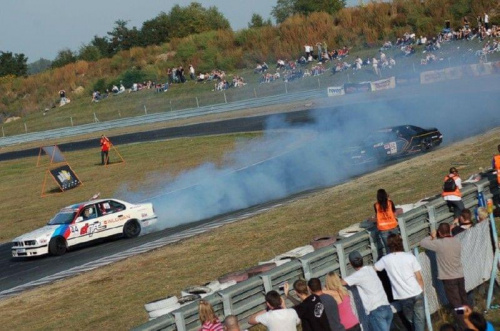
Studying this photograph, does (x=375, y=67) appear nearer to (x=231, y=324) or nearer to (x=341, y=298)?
(x=341, y=298)

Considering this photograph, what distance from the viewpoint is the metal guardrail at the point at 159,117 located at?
61516 mm

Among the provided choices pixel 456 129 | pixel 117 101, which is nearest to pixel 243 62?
pixel 117 101

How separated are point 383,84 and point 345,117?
10.7 m

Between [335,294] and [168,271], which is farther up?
[335,294]

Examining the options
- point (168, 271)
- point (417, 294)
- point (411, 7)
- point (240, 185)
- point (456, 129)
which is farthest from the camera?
point (411, 7)

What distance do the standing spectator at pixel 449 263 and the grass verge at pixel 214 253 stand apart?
1.04 m

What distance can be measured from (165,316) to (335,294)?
1.96m

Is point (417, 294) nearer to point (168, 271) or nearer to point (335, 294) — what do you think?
point (335, 294)

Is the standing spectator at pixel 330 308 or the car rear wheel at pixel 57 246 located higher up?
the standing spectator at pixel 330 308

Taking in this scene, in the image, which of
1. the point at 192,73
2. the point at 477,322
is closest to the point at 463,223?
the point at 477,322

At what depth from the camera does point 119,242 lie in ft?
82.5

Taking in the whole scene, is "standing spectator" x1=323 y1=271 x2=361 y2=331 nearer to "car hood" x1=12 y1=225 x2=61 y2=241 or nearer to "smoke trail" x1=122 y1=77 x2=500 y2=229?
"car hood" x1=12 y1=225 x2=61 y2=241

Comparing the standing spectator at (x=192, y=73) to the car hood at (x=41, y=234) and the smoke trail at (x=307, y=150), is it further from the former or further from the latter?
the car hood at (x=41, y=234)

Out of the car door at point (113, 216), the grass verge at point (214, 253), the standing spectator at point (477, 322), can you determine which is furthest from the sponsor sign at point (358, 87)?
the standing spectator at point (477, 322)
